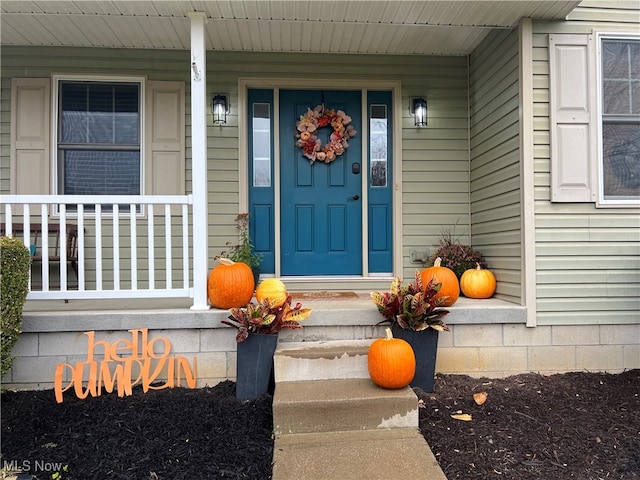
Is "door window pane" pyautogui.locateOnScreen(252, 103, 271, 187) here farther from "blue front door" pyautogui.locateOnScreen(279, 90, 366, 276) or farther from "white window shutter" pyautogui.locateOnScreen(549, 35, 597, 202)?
"white window shutter" pyautogui.locateOnScreen(549, 35, 597, 202)

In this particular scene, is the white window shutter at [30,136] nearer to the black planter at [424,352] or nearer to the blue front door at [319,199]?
the blue front door at [319,199]

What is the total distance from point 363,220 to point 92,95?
2.79 meters

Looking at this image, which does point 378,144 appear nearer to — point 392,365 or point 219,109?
point 219,109

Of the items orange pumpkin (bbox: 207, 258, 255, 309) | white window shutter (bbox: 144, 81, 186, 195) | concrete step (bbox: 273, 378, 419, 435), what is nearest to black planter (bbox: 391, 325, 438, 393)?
concrete step (bbox: 273, 378, 419, 435)

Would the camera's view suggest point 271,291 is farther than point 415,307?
Yes

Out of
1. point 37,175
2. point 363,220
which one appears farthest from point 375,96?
point 37,175

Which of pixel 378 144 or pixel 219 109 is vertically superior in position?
pixel 219 109

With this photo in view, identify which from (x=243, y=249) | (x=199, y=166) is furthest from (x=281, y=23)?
(x=243, y=249)

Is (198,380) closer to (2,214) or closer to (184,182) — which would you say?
(184,182)

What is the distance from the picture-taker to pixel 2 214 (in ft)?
12.6

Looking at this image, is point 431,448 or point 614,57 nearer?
point 431,448

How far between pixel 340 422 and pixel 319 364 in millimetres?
→ 412

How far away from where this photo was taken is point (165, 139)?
13.1 ft

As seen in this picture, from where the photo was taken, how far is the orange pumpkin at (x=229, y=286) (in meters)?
2.93
